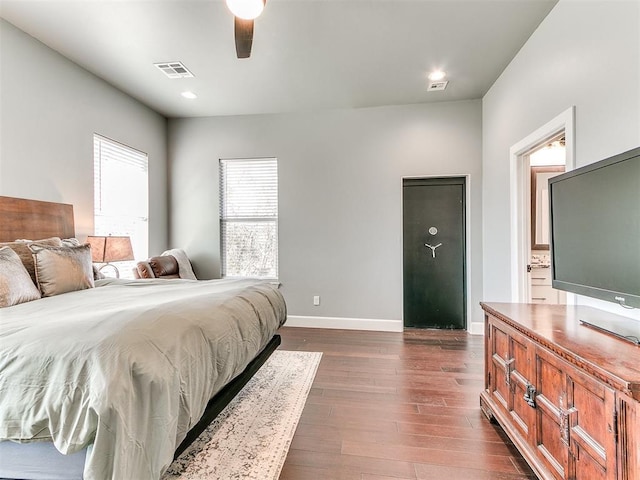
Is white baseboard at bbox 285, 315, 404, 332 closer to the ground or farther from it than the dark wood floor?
farther from it

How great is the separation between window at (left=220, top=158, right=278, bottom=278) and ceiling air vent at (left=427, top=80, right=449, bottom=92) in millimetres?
2167

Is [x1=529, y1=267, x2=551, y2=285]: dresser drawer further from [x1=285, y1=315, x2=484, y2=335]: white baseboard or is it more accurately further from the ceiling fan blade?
the ceiling fan blade

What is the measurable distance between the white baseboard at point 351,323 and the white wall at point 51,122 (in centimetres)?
269

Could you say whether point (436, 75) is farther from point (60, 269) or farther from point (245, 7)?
point (60, 269)

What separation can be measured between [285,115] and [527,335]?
3.92m

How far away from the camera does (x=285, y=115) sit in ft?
14.6

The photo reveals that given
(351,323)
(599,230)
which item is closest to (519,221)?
(599,230)

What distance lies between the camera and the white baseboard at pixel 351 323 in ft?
13.8

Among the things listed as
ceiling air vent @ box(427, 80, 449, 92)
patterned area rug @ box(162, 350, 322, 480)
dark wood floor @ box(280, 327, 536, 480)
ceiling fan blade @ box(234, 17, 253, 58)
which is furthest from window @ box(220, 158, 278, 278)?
ceiling fan blade @ box(234, 17, 253, 58)

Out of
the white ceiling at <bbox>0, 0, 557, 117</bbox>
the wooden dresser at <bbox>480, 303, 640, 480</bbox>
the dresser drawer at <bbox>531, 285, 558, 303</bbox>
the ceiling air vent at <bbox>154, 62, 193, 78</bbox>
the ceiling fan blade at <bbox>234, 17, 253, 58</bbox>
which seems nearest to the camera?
the wooden dresser at <bbox>480, 303, 640, 480</bbox>

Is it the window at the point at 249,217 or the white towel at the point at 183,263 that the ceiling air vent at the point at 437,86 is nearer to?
the window at the point at 249,217

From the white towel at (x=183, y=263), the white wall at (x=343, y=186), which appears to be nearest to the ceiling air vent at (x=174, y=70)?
the white wall at (x=343, y=186)

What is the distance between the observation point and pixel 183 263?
4.25 m

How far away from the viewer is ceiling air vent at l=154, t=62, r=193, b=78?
3.18 meters
